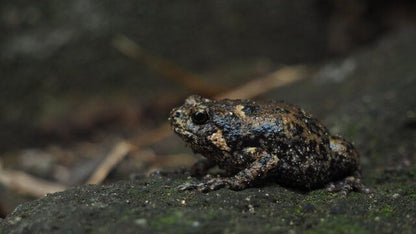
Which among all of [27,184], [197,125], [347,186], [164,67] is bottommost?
[347,186]

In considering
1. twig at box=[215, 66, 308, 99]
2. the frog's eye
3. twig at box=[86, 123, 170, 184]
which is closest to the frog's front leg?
the frog's eye

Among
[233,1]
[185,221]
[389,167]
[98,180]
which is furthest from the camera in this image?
[233,1]

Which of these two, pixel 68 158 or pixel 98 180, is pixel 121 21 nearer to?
pixel 68 158

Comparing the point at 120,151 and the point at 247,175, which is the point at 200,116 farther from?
the point at 120,151

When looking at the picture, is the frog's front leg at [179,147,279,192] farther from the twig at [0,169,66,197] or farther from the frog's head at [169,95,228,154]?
→ the twig at [0,169,66,197]

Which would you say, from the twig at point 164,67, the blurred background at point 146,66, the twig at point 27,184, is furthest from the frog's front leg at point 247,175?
the twig at point 164,67

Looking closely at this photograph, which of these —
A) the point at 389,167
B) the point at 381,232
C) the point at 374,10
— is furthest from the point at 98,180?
the point at 374,10

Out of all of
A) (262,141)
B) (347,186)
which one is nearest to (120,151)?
(262,141)
